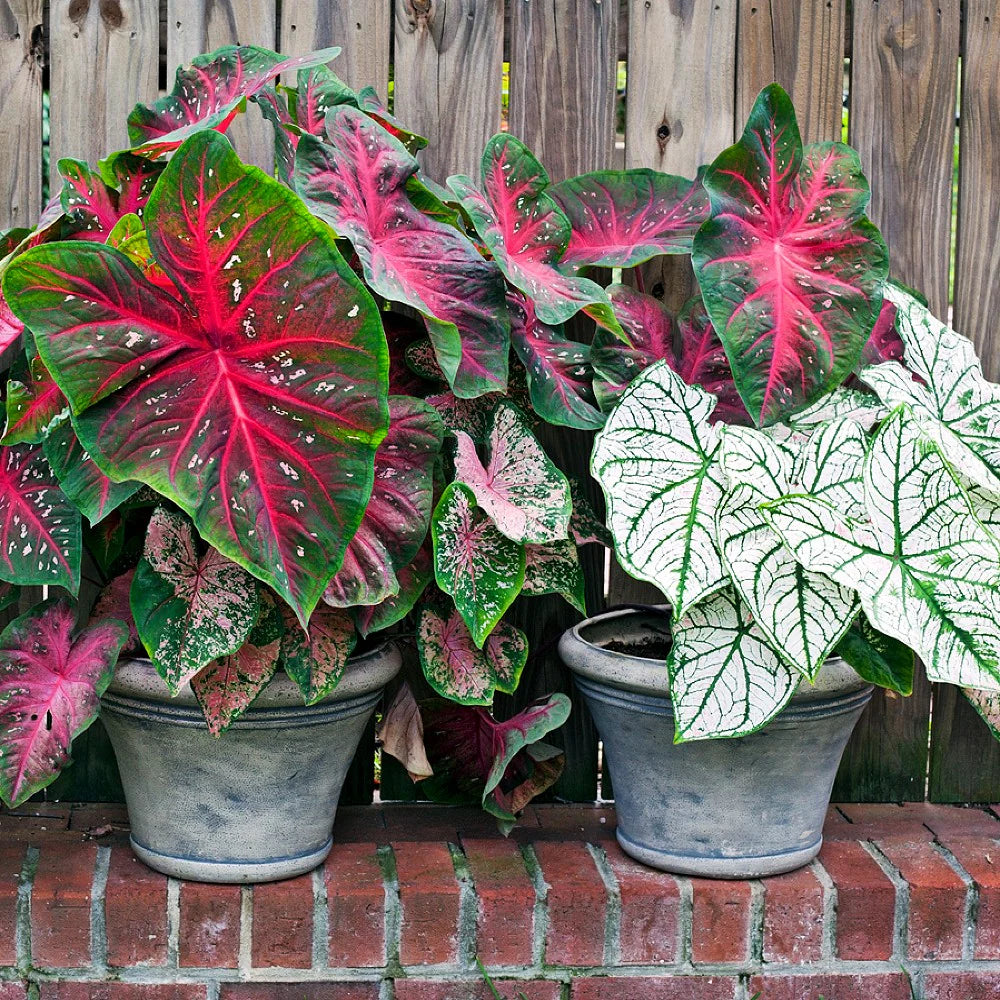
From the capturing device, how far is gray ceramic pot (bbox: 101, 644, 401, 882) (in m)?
1.42

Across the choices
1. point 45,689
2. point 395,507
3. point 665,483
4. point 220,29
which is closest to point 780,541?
point 665,483

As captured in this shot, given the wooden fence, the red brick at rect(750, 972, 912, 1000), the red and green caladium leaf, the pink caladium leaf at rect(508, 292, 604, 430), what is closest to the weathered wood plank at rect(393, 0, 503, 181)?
the wooden fence

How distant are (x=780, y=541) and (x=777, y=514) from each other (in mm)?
39

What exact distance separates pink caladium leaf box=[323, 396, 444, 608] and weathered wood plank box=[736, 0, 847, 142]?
0.84 meters

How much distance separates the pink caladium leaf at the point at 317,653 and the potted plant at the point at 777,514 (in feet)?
1.13

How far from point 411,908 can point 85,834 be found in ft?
1.69

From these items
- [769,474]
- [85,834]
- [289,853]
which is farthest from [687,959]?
[85,834]

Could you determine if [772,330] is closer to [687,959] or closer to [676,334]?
[676,334]

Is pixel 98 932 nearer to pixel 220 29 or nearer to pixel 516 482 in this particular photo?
pixel 516 482

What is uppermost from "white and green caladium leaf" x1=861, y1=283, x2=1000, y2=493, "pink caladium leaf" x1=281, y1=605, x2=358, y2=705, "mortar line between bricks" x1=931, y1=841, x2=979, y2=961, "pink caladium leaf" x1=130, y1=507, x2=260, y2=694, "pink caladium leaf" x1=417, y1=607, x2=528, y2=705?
"white and green caladium leaf" x1=861, y1=283, x2=1000, y2=493

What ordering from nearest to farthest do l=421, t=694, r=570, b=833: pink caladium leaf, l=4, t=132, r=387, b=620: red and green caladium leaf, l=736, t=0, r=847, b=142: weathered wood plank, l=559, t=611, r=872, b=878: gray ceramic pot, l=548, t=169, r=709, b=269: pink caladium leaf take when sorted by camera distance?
l=4, t=132, r=387, b=620: red and green caladium leaf
l=559, t=611, r=872, b=878: gray ceramic pot
l=421, t=694, r=570, b=833: pink caladium leaf
l=548, t=169, r=709, b=269: pink caladium leaf
l=736, t=0, r=847, b=142: weathered wood plank

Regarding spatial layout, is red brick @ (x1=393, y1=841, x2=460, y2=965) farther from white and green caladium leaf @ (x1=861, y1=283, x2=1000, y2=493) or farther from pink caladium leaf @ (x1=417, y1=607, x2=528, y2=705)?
white and green caladium leaf @ (x1=861, y1=283, x2=1000, y2=493)

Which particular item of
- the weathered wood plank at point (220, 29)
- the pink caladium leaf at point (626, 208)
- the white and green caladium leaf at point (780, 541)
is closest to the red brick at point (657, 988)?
the white and green caladium leaf at point (780, 541)

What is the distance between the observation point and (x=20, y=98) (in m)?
1.76
